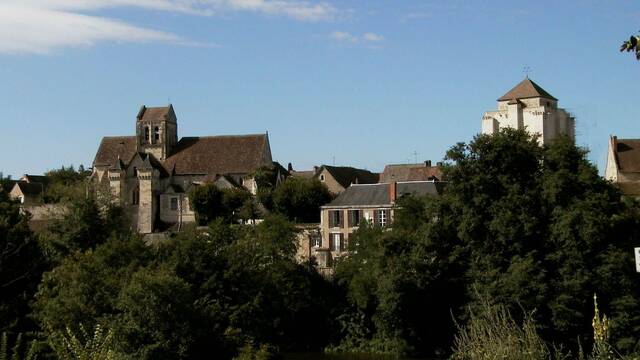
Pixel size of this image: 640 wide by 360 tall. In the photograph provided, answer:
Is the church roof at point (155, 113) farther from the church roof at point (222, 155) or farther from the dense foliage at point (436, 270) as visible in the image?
the dense foliage at point (436, 270)

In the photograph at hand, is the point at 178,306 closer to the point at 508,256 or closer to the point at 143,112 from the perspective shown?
the point at 508,256

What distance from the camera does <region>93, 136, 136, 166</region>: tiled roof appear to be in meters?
80.4

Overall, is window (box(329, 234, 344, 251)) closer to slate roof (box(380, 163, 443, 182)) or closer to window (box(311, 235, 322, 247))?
window (box(311, 235, 322, 247))

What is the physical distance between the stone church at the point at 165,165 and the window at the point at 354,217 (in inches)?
714

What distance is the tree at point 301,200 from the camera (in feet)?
216

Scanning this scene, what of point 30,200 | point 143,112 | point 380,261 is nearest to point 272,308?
point 380,261

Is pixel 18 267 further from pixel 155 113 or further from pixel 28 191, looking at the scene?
pixel 28 191

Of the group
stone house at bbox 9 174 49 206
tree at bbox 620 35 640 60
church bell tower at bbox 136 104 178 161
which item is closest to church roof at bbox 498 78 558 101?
church bell tower at bbox 136 104 178 161

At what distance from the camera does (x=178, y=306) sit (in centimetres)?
2952

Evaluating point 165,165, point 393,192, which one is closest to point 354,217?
point 393,192

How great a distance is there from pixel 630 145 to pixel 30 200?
55.8 m

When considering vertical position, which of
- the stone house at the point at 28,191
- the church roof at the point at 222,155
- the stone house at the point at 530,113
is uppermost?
the stone house at the point at 530,113

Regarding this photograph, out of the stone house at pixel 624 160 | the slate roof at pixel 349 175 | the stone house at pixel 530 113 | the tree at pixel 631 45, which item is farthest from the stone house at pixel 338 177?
the tree at pixel 631 45

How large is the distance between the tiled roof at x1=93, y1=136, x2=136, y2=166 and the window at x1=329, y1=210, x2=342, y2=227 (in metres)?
27.3
